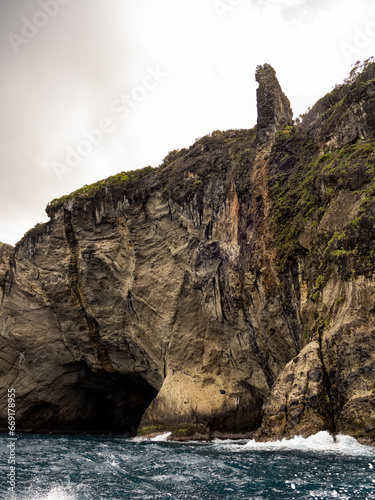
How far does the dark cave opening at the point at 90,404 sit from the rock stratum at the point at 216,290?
0.44 ft

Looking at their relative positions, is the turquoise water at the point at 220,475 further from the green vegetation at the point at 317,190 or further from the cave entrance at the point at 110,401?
the cave entrance at the point at 110,401

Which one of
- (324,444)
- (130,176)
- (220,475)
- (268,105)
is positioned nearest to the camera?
(220,475)

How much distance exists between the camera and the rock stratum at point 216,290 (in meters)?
14.4

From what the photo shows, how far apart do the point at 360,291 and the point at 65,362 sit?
26.2 metres

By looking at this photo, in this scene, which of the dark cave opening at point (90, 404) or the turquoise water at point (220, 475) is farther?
the dark cave opening at point (90, 404)

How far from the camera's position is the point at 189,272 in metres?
26.9

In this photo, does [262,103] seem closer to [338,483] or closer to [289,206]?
[289,206]

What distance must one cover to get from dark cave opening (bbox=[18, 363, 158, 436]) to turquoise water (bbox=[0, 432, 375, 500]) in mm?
19623

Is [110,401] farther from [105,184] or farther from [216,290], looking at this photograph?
[105,184]

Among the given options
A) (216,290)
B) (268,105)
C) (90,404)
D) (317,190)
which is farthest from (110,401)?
(268,105)

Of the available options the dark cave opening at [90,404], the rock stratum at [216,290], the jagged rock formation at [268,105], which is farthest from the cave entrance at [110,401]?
the jagged rock formation at [268,105]

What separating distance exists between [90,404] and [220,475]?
98.2 feet

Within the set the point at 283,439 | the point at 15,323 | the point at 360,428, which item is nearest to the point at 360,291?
the point at 360,428

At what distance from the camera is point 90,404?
3597 centimetres
